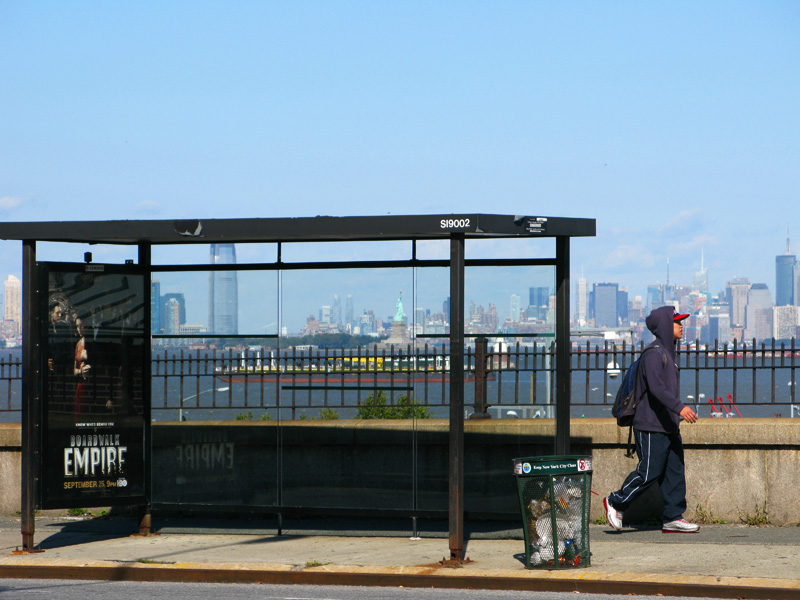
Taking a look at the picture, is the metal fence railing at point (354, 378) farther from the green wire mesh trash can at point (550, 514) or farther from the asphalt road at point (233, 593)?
the asphalt road at point (233, 593)

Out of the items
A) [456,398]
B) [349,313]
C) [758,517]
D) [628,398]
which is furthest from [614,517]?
[349,313]

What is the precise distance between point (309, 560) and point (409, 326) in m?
2.28

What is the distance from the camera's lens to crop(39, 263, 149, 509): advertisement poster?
9.05m

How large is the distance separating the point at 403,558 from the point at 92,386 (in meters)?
3.31

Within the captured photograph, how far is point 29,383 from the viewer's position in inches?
347

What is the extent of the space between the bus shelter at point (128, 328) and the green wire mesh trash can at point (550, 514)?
20.7 inches

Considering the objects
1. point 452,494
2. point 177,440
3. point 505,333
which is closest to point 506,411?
point 505,333

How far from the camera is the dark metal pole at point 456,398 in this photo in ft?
26.1

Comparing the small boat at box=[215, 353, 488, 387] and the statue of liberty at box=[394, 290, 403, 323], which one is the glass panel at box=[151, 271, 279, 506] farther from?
the statue of liberty at box=[394, 290, 403, 323]

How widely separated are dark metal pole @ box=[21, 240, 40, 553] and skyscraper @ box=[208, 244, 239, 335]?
5.71 ft

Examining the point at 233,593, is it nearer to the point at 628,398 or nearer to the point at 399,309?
the point at 399,309

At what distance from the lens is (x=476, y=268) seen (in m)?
9.31

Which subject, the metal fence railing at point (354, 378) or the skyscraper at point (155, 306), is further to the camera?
the skyscraper at point (155, 306)

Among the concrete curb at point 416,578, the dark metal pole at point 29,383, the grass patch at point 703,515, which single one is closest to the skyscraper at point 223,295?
the dark metal pole at point 29,383
